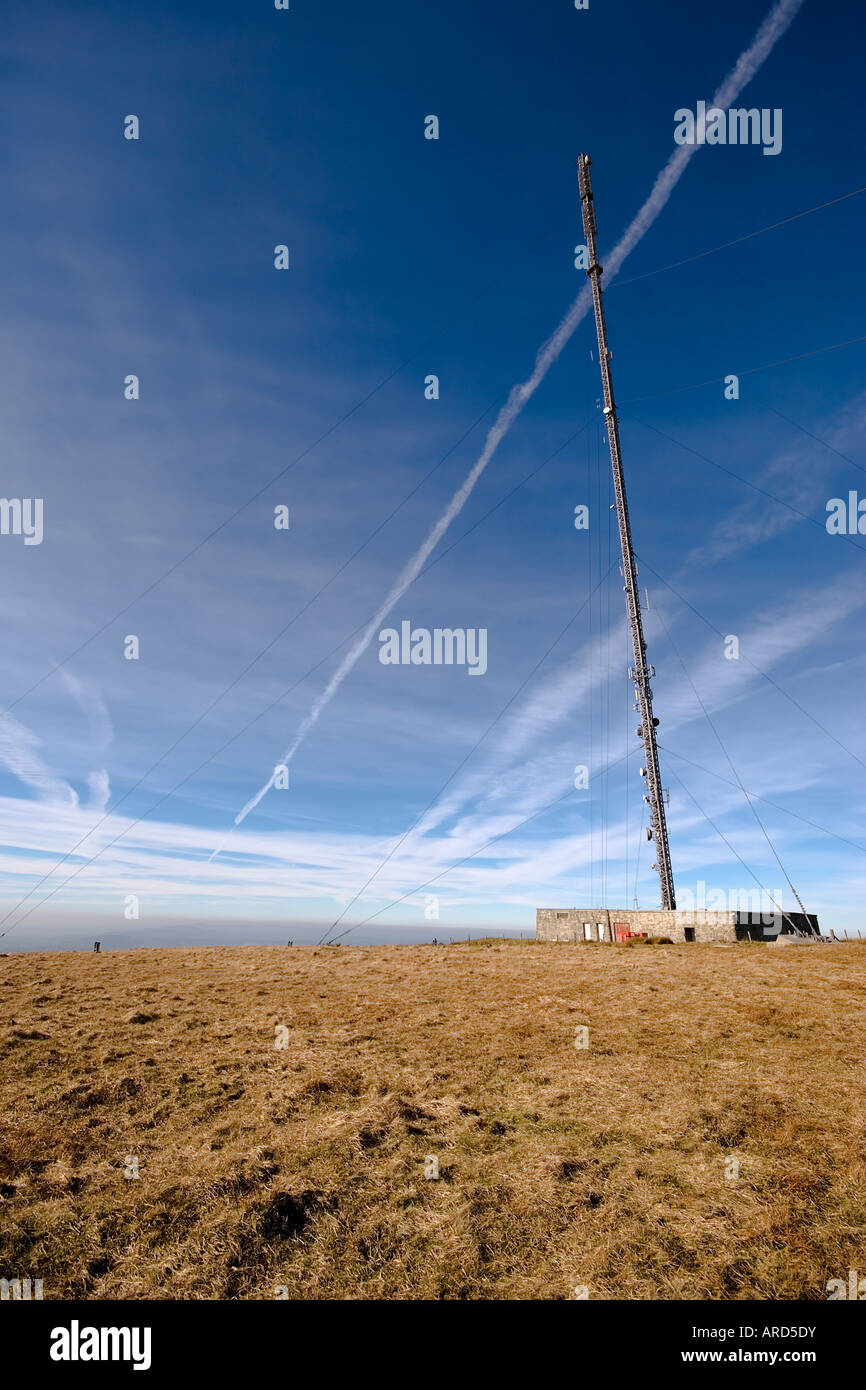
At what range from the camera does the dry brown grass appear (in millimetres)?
6859

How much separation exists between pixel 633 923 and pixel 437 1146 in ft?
108

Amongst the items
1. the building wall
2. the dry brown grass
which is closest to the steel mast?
the building wall

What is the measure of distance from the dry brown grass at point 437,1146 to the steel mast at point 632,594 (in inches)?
906

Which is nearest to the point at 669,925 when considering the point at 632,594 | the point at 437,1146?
the point at 632,594

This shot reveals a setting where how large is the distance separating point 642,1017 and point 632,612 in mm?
34544

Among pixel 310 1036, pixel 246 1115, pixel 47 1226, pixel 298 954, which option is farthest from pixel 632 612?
pixel 47 1226

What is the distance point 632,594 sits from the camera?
154 ft

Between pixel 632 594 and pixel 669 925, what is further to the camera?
pixel 632 594

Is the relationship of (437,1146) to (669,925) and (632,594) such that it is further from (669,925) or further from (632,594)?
(632,594)

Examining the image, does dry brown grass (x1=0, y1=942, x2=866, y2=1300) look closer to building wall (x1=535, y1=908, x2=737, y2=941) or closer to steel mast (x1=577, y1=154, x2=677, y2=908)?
building wall (x1=535, y1=908, x2=737, y2=941)

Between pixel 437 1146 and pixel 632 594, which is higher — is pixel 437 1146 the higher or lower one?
the lower one

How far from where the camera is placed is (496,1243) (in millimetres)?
7223

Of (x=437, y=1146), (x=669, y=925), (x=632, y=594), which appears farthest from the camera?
(x=632, y=594)
